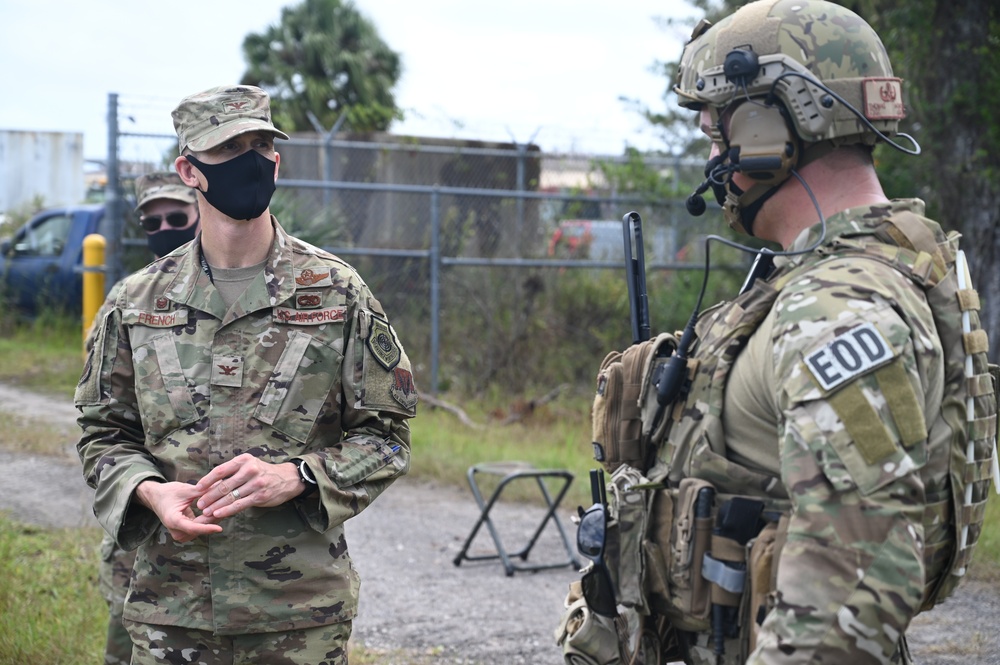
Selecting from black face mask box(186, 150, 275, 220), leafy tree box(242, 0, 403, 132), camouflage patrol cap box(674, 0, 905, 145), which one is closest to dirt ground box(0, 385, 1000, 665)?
black face mask box(186, 150, 275, 220)

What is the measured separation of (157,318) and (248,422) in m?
0.40

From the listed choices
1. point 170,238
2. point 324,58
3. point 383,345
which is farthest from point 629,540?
point 324,58

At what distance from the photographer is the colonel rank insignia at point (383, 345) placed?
9.40 feet

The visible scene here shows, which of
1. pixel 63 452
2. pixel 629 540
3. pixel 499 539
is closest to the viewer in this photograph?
pixel 629 540

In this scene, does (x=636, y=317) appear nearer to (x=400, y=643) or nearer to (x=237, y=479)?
(x=237, y=479)

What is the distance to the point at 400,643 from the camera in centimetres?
477

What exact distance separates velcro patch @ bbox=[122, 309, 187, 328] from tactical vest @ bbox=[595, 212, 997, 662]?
1.40m

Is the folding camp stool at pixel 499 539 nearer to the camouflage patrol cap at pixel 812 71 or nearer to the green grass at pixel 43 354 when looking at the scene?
the camouflage patrol cap at pixel 812 71

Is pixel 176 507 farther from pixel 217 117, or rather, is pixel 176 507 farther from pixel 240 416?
pixel 217 117

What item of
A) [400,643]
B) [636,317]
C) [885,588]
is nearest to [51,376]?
[400,643]

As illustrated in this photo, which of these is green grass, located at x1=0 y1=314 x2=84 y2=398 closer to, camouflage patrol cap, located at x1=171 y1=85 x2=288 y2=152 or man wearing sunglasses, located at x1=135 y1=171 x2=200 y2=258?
man wearing sunglasses, located at x1=135 y1=171 x2=200 y2=258

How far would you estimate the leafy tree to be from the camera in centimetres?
2336

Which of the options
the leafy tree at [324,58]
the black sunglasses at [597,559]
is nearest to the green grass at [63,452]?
the black sunglasses at [597,559]

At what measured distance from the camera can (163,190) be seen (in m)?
4.42
